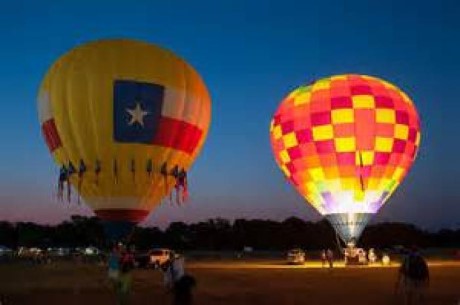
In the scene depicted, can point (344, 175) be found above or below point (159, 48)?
below

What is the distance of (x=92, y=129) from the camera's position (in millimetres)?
25203

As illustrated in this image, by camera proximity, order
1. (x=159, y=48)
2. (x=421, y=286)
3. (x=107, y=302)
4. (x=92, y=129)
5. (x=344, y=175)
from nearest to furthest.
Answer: (x=421, y=286)
(x=107, y=302)
(x=92, y=129)
(x=159, y=48)
(x=344, y=175)

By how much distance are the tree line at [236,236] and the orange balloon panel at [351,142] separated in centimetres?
6975

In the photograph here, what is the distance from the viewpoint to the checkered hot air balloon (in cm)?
3350

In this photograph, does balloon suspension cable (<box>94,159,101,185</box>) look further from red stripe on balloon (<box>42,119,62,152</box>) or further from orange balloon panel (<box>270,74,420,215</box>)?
orange balloon panel (<box>270,74,420,215</box>)

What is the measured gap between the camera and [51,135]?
26.5 m

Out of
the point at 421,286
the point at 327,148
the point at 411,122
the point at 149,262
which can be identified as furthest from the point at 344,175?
the point at 421,286

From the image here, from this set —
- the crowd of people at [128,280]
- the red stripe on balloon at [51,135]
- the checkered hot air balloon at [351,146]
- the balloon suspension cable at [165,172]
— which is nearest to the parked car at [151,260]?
the checkered hot air balloon at [351,146]

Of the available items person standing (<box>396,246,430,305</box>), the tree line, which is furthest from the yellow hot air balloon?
the tree line

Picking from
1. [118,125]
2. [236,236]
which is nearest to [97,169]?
[118,125]

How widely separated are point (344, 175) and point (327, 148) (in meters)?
1.54

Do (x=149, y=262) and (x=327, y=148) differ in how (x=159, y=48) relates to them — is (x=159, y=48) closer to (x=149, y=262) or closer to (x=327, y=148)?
(x=327, y=148)

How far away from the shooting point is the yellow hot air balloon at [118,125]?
25266mm

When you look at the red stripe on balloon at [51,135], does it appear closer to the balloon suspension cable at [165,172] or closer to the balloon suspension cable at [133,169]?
the balloon suspension cable at [133,169]
